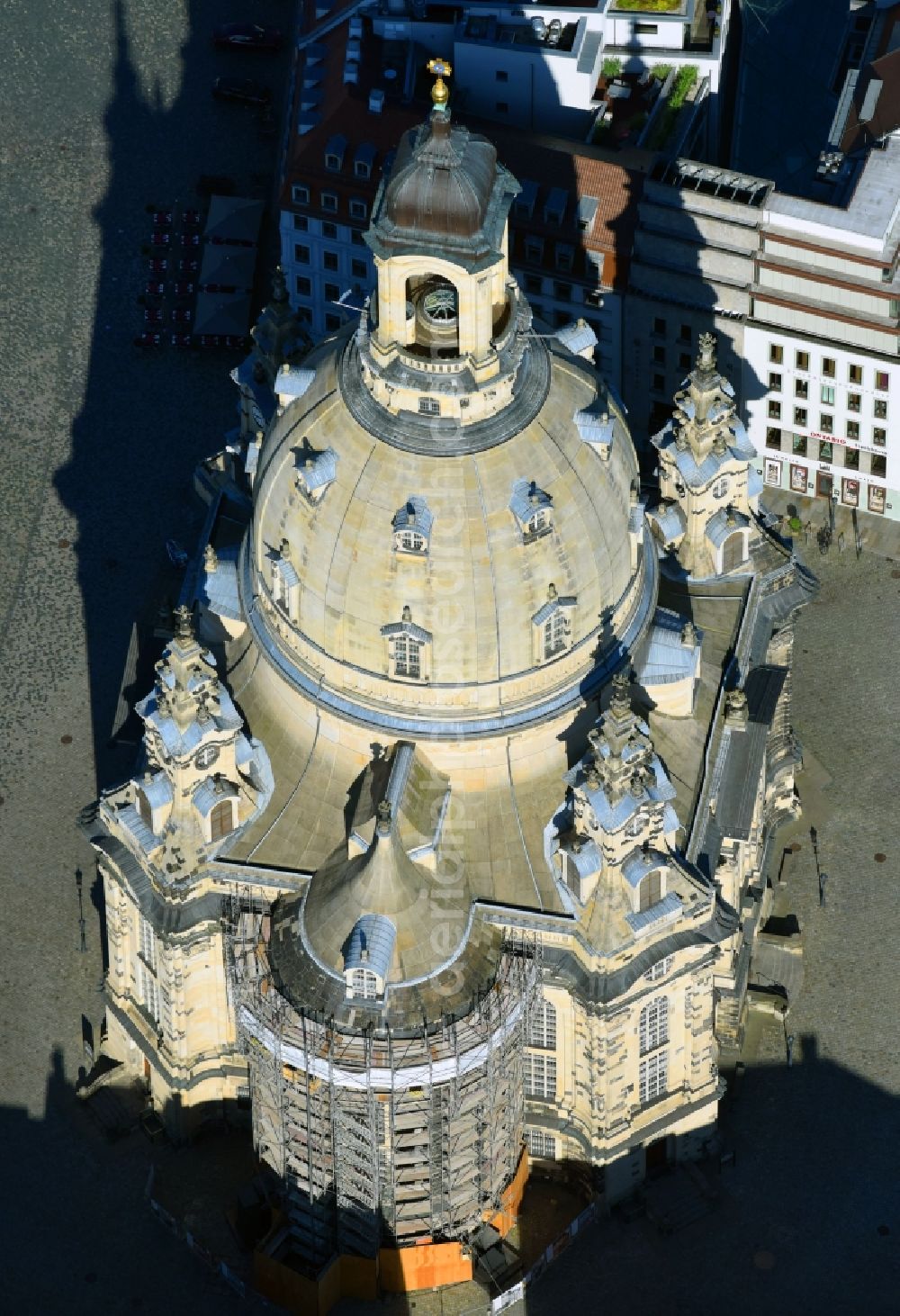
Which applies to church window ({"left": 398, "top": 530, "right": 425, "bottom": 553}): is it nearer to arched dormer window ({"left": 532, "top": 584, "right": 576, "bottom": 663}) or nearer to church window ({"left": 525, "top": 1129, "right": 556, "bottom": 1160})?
arched dormer window ({"left": 532, "top": 584, "right": 576, "bottom": 663})

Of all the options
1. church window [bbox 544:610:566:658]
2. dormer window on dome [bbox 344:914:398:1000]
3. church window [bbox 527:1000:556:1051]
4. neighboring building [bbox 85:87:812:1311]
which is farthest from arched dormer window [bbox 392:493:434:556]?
church window [bbox 527:1000:556:1051]

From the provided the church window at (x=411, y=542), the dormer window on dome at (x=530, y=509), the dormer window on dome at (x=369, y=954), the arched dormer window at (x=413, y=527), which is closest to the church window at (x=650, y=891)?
the dormer window on dome at (x=369, y=954)

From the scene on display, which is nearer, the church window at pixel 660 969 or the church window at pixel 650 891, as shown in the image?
the church window at pixel 650 891

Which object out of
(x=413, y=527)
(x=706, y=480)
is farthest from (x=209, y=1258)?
(x=706, y=480)

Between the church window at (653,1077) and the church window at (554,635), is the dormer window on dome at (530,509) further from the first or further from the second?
the church window at (653,1077)

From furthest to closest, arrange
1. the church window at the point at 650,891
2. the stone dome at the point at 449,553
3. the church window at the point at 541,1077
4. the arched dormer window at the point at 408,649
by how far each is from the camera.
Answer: the church window at the point at 541,1077 < the church window at the point at 650,891 < the arched dormer window at the point at 408,649 < the stone dome at the point at 449,553

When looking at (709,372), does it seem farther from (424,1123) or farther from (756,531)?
(424,1123)
